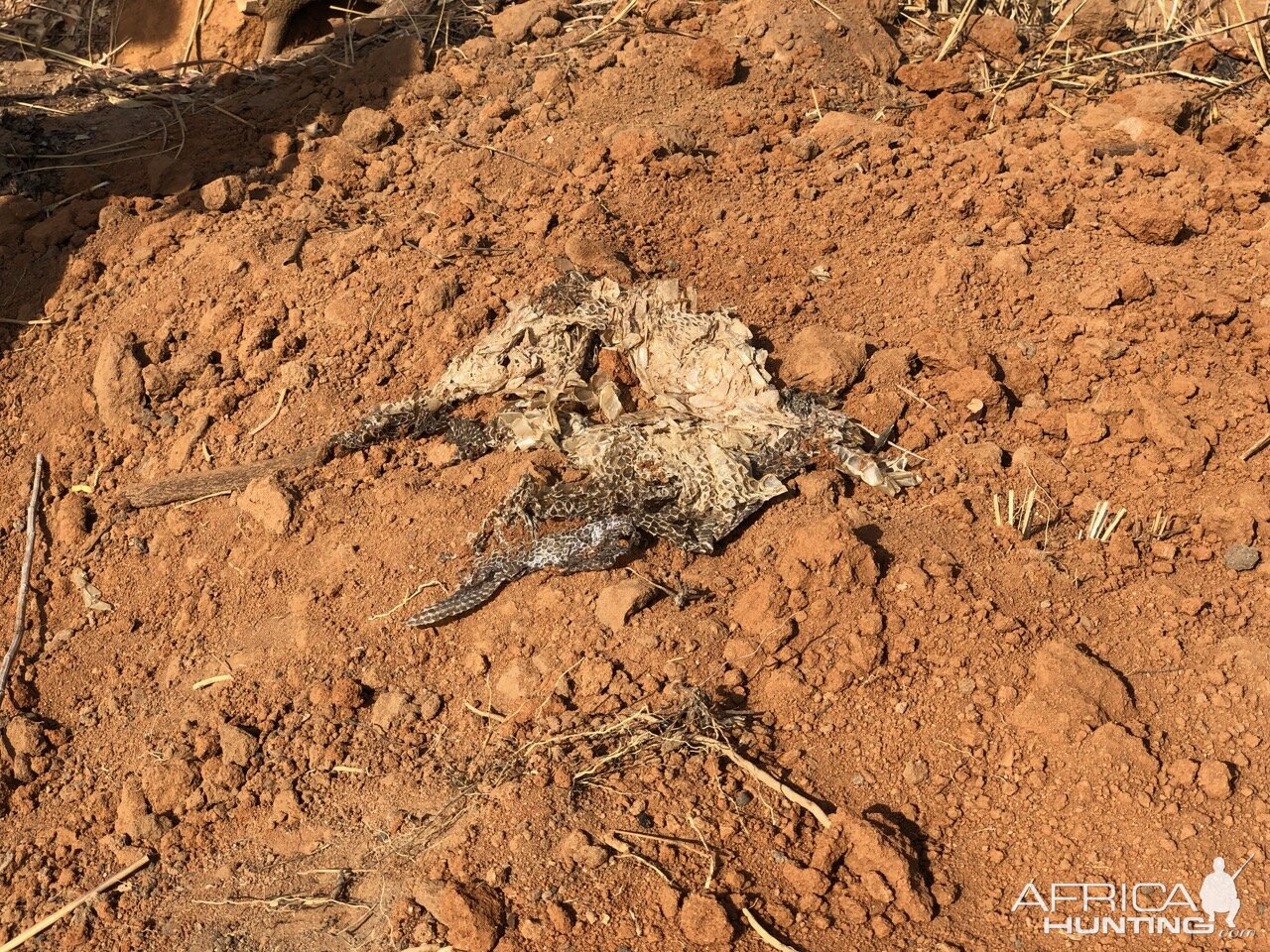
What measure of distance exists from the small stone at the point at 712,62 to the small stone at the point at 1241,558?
8.79ft

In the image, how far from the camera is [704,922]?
7.29 ft

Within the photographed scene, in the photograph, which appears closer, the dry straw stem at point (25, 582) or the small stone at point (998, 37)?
the dry straw stem at point (25, 582)

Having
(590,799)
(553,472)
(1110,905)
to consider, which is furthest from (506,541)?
(1110,905)

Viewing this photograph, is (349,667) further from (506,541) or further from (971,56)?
(971,56)

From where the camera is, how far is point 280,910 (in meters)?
2.46

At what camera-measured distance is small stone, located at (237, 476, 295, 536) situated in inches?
125

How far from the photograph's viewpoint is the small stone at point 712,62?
4426 millimetres

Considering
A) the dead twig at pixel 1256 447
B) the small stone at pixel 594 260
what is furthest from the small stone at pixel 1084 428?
the small stone at pixel 594 260

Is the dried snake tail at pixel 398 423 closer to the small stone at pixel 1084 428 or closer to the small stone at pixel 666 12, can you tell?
the small stone at pixel 1084 428

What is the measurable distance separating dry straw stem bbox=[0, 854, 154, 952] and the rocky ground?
0.10 feet

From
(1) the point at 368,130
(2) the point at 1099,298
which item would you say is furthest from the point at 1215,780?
(1) the point at 368,130

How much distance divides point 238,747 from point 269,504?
748mm

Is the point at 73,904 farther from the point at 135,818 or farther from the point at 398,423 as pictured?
the point at 398,423

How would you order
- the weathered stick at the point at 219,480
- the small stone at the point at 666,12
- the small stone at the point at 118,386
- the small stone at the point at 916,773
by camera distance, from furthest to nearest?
1. the small stone at the point at 666,12
2. the small stone at the point at 118,386
3. the weathered stick at the point at 219,480
4. the small stone at the point at 916,773
